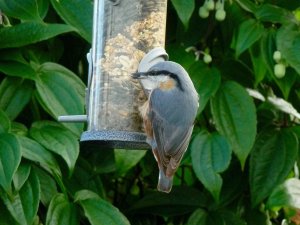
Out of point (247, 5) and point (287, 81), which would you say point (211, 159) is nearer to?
point (287, 81)

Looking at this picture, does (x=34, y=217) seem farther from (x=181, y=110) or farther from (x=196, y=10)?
(x=196, y=10)

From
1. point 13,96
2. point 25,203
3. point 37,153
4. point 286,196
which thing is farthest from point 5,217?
point 286,196

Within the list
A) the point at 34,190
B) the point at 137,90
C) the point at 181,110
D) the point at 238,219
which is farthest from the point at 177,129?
the point at 238,219

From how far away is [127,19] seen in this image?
10.1 ft

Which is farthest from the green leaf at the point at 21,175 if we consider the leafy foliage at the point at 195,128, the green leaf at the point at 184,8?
the green leaf at the point at 184,8

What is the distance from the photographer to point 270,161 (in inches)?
142

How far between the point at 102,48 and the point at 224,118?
0.56 metres

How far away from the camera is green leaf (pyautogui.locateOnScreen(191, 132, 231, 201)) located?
129 inches

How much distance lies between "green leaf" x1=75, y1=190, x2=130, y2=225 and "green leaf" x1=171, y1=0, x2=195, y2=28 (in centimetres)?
Answer: 63

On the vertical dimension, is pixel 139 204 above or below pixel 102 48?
below

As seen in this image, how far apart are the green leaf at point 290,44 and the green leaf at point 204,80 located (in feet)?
0.78

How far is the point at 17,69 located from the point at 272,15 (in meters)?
0.90

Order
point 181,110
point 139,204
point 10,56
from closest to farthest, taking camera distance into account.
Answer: point 181,110 → point 10,56 → point 139,204

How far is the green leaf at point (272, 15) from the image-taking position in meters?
3.49
